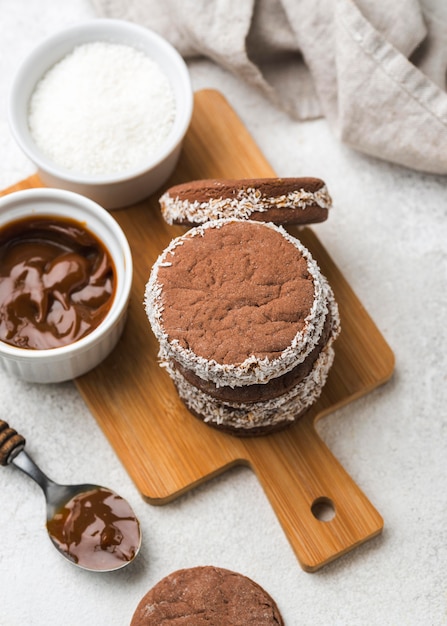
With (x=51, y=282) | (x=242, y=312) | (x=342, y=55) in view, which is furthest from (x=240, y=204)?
(x=342, y=55)

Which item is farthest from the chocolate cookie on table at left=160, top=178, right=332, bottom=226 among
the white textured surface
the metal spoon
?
the metal spoon

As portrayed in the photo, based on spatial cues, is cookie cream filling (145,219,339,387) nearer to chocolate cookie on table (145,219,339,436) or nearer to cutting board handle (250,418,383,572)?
chocolate cookie on table (145,219,339,436)

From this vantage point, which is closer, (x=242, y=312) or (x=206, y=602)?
(x=242, y=312)

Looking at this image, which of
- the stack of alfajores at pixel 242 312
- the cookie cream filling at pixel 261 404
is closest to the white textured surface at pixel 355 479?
the cookie cream filling at pixel 261 404

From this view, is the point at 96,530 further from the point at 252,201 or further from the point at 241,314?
the point at 252,201

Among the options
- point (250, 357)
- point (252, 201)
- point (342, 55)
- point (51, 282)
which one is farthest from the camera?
point (342, 55)

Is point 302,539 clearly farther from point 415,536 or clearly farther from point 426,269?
point 426,269
